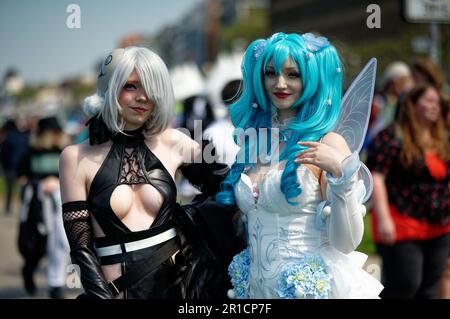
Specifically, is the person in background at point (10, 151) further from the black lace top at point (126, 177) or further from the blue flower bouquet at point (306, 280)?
the blue flower bouquet at point (306, 280)

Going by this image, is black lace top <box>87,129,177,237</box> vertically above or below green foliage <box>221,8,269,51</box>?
below

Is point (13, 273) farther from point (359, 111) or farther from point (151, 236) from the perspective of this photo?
point (359, 111)

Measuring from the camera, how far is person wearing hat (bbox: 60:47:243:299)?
9.98 feet

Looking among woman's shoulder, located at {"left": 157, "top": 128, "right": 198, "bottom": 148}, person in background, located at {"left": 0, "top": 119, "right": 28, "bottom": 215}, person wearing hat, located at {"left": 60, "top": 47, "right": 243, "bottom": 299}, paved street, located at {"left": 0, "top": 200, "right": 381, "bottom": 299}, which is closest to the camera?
person wearing hat, located at {"left": 60, "top": 47, "right": 243, "bottom": 299}

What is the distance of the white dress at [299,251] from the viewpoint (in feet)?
9.36

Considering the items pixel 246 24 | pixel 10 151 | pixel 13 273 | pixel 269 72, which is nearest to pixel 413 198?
pixel 269 72

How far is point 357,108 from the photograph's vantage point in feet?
9.95

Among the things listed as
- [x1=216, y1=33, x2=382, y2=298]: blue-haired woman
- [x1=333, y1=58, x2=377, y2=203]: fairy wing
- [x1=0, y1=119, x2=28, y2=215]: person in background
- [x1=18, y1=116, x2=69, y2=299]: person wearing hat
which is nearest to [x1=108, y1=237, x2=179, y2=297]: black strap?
[x1=216, y1=33, x2=382, y2=298]: blue-haired woman

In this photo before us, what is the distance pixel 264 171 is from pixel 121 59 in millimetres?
758

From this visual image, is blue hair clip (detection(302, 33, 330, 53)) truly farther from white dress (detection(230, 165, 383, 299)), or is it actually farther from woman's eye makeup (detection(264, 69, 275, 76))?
white dress (detection(230, 165, 383, 299))

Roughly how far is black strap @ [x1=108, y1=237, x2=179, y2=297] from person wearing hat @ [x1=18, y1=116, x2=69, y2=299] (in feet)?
12.2

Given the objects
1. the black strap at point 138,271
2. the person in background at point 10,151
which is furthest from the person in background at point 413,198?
the person in background at point 10,151

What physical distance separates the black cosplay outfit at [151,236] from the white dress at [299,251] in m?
0.37
